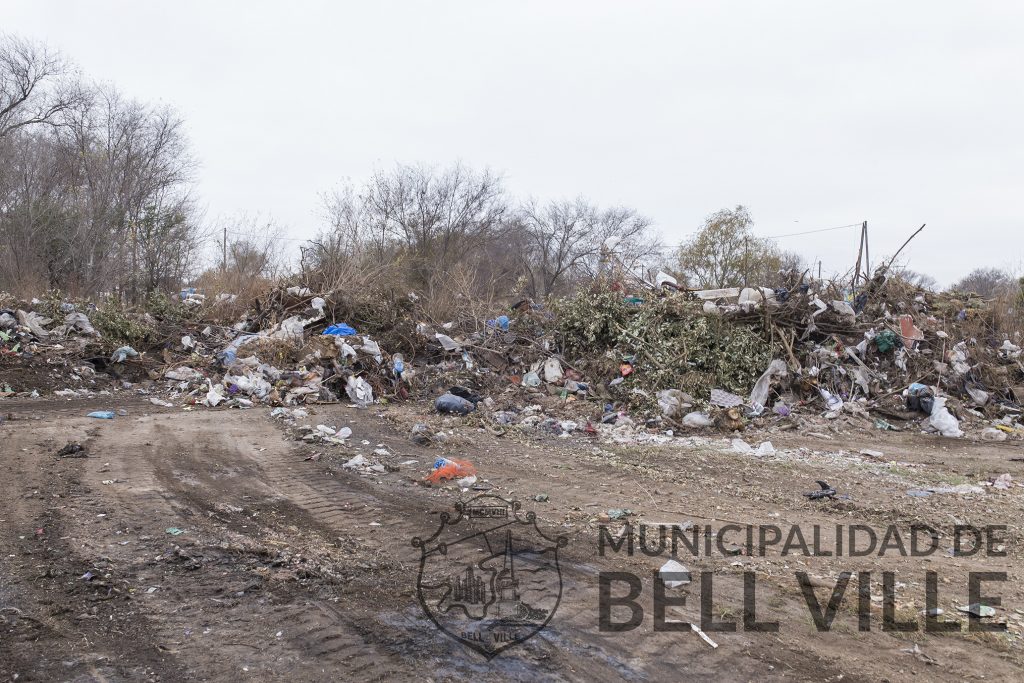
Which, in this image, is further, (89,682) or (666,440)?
(666,440)

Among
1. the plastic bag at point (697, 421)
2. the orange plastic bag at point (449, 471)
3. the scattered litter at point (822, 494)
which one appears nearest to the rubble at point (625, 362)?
the plastic bag at point (697, 421)

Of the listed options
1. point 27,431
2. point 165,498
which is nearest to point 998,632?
point 165,498

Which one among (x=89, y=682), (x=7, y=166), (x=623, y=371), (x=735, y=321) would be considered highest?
(x=7, y=166)

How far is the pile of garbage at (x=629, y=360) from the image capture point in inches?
335

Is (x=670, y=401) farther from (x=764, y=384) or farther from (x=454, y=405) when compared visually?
(x=454, y=405)

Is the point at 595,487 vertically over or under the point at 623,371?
under

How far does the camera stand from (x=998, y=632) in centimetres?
257

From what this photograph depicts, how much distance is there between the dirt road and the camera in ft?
7.64

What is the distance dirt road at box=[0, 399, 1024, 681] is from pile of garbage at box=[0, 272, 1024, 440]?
2.43 meters

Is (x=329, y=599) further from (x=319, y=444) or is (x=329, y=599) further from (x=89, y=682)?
(x=319, y=444)

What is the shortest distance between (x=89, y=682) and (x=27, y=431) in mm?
5703

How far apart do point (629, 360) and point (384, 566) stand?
6914 millimetres

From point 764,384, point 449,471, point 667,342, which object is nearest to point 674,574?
point 449,471

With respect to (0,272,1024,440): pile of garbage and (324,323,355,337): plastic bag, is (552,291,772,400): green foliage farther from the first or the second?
(324,323,355,337): plastic bag
